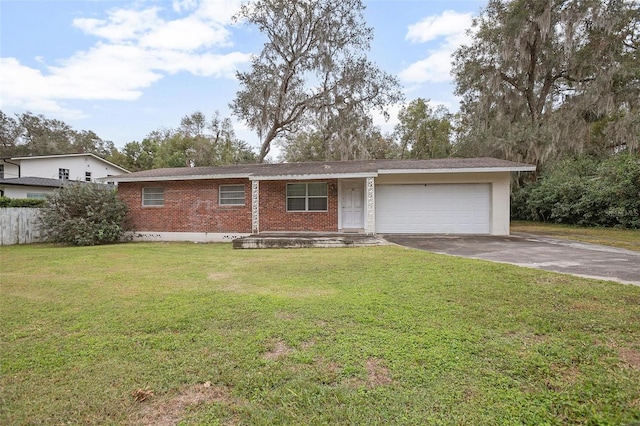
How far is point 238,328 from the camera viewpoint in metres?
3.63

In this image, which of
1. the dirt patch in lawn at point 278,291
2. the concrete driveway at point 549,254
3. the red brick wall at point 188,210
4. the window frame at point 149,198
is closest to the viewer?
the dirt patch in lawn at point 278,291

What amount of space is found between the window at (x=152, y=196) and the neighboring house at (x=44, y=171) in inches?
408

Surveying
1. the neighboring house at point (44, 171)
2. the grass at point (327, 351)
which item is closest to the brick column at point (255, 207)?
the grass at point (327, 351)

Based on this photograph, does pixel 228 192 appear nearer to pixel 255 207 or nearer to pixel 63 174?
pixel 255 207


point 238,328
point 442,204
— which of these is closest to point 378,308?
point 238,328

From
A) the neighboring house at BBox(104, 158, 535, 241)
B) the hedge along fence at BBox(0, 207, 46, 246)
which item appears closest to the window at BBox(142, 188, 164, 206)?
the neighboring house at BBox(104, 158, 535, 241)

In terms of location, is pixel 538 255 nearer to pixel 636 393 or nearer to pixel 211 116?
pixel 636 393

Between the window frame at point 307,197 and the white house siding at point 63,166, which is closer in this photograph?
the window frame at point 307,197

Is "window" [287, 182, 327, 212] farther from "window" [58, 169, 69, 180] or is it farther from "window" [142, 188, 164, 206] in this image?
"window" [58, 169, 69, 180]

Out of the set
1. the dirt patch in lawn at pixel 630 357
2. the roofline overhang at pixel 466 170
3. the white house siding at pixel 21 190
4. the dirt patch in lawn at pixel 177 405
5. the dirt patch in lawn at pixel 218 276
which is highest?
the roofline overhang at pixel 466 170

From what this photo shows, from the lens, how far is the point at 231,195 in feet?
42.5

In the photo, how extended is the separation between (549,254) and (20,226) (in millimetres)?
19274

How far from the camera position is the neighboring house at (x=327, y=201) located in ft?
39.4

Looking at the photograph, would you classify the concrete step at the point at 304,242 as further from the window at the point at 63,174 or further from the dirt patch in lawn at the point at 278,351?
the window at the point at 63,174
